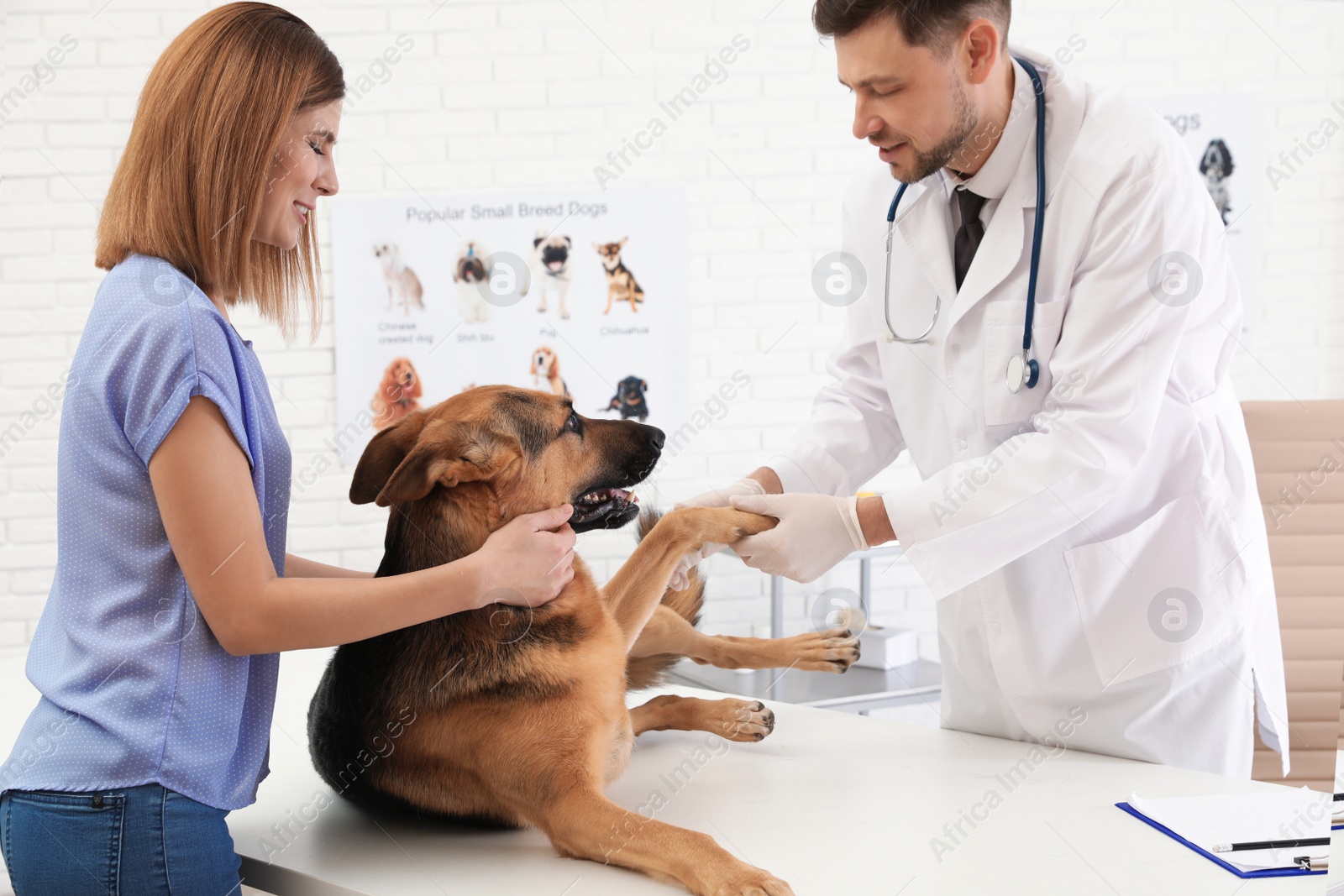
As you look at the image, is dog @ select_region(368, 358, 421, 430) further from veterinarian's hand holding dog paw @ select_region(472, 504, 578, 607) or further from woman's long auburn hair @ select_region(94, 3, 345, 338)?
woman's long auburn hair @ select_region(94, 3, 345, 338)

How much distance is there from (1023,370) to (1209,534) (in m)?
0.47

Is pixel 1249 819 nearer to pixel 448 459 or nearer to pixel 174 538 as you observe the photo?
pixel 448 459

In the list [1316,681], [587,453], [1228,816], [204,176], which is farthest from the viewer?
[1316,681]

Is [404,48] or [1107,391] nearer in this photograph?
[1107,391]

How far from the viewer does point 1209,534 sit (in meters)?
1.88

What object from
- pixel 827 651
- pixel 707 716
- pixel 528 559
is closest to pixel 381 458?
pixel 528 559

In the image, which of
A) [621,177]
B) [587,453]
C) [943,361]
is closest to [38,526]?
[621,177]

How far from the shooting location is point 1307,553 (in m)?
2.44

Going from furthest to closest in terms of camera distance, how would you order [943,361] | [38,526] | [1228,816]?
[38,526]
[943,361]
[1228,816]

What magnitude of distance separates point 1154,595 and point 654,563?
0.92 m

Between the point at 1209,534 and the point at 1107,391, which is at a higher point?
the point at 1107,391

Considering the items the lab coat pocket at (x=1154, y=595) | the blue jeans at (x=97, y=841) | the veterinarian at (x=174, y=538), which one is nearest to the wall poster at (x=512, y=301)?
the lab coat pocket at (x=1154, y=595)

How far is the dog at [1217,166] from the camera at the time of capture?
448 cm

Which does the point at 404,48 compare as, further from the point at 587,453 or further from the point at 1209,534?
the point at 1209,534
